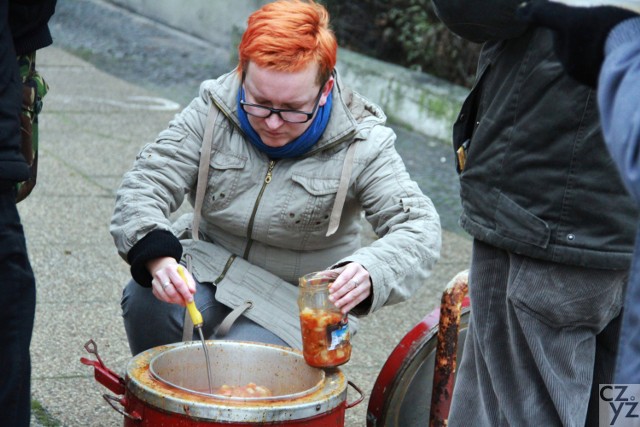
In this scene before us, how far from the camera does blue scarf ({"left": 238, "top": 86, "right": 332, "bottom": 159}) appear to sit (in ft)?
10.3

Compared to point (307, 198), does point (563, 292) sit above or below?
above

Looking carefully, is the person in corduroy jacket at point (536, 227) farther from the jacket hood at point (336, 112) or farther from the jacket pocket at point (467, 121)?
the jacket hood at point (336, 112)

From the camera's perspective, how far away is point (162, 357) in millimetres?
2752

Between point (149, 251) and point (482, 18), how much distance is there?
102 cm

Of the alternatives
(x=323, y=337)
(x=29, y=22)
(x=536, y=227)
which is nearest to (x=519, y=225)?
(x=536, y=227)

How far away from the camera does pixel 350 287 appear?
282 centimetres

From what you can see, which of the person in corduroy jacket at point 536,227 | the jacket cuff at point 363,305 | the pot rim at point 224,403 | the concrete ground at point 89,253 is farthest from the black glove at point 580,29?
the concrete ground at point 89,253

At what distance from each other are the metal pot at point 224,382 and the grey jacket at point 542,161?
55 centimetres

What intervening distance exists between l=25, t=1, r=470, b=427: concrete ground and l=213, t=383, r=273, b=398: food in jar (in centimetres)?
87

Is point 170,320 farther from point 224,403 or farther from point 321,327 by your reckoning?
point 224,403

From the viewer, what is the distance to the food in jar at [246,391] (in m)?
2.74

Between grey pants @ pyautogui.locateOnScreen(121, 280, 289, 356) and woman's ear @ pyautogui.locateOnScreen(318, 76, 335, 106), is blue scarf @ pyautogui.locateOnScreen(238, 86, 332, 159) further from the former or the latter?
→ grey pants @ pyautogui.locateOnScreen(121, 280, 289, 356)

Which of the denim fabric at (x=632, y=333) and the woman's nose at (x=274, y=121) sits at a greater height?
the denim fabric at (x=632, y=333)

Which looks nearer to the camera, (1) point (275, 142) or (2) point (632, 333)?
(2) point (632, 333)
